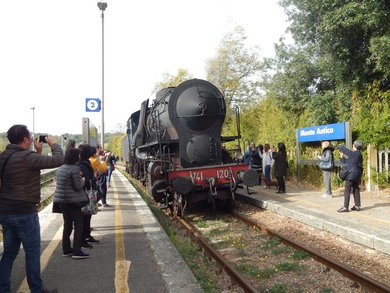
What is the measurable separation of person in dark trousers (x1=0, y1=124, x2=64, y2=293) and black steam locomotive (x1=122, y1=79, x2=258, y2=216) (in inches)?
193

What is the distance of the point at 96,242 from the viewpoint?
6.44 m

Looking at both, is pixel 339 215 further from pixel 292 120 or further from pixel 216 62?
pixel 216 62

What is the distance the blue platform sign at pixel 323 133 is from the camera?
11852 mm

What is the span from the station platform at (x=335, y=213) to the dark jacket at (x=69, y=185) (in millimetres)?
4714

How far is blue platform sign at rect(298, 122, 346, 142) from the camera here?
38.9 ft

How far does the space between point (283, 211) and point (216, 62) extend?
2298 centimetres

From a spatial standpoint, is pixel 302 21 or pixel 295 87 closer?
pixel 302 21

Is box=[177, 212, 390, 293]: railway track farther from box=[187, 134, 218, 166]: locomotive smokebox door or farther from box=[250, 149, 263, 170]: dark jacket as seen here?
box=[250, 149, 263, 170]: dark jacket

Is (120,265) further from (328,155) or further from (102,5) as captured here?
(102,5)

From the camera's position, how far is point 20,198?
12.5 ft

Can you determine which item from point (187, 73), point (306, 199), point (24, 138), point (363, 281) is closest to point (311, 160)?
point (306, 199)

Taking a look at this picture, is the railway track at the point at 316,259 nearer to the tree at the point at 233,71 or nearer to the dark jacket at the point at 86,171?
the dark jacket at the point at 86,171

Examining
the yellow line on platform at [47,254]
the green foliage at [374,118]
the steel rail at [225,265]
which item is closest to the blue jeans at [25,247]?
the yellow line on platform at [47,254]

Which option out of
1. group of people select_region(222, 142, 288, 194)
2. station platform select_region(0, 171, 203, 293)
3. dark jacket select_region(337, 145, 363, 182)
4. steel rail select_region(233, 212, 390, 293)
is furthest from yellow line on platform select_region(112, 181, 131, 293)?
dark jacket select_region(337, 145, 363, 182)
